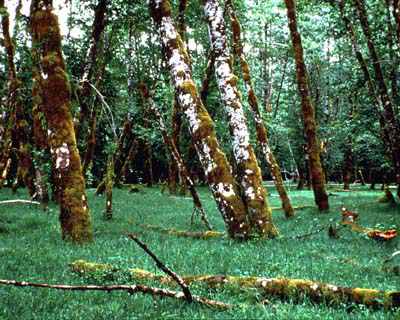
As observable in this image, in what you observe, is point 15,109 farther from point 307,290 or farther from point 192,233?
point 307,290

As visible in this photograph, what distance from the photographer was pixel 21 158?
2898 centimetres

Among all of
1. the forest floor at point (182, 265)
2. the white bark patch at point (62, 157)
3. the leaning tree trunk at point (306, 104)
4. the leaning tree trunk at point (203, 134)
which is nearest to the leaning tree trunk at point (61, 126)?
the white bark patch at point (62, 157)

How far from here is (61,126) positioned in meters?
12.9

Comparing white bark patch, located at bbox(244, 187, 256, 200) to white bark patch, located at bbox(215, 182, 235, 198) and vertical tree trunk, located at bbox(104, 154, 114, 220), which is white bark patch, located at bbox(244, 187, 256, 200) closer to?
white bark patch, located at bbox(215, 182, 235, 198)

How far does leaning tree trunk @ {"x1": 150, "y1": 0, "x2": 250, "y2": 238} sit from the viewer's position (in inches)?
498

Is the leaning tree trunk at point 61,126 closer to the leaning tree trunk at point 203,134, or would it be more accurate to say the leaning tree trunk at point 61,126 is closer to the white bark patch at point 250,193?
the leaning tree trunk at point 203,134

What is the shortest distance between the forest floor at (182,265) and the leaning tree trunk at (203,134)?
0.88 meters

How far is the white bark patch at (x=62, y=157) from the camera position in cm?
1275

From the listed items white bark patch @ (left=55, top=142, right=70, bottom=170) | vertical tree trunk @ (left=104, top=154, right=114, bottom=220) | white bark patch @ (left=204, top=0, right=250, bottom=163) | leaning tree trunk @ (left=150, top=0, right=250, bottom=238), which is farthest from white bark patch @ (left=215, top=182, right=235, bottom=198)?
vertical tree trunk @ (left=104, top=154, right=114, bottom=220)

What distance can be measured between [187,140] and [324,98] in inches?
801

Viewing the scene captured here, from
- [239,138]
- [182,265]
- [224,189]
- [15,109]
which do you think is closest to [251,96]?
[239,138]

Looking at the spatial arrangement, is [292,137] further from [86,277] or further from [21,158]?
[86,277]

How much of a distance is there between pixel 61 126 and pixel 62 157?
897 mm

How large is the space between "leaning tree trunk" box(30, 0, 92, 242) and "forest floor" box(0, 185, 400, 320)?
78cm
